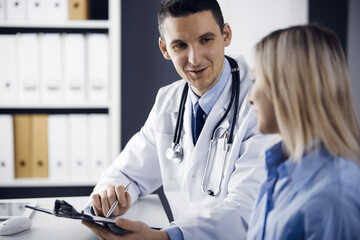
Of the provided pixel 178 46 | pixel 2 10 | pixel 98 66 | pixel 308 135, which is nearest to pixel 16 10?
pixel 2 10

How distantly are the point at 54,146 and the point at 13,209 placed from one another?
755 mm

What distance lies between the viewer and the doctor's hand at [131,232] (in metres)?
0.94

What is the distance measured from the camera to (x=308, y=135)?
29.0 inches

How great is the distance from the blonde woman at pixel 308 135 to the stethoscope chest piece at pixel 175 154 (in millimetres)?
605

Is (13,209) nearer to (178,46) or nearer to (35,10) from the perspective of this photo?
(178,46)

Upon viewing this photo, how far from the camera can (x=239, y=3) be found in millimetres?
2311

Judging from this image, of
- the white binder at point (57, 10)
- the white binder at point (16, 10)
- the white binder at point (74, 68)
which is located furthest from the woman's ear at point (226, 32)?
the white binder at point (16, 10)

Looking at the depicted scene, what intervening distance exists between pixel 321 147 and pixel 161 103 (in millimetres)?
946

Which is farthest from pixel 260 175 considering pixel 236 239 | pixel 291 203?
pixel 291 203

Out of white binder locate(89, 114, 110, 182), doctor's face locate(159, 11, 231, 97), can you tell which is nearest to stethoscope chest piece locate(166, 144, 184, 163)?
doctor's face locate(159, 11, 231, 97)

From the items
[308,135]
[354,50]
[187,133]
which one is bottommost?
[187,133]

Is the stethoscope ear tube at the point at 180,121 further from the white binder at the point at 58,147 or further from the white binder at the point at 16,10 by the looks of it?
the white binder at the point at 16,10

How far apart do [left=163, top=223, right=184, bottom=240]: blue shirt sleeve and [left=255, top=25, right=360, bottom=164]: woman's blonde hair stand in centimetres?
41

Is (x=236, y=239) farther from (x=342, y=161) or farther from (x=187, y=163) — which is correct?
(x=342, y=161)
